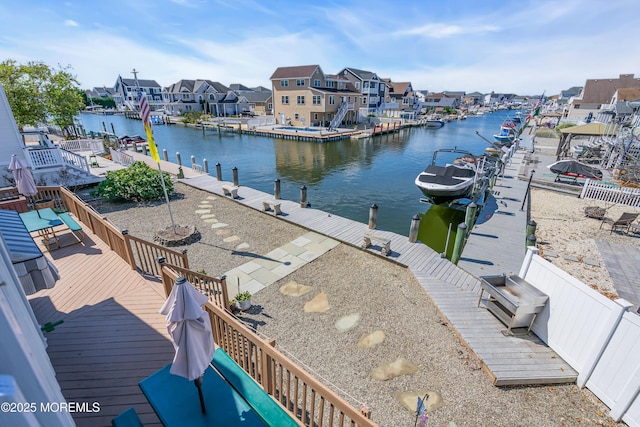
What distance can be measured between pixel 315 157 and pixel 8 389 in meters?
34.5

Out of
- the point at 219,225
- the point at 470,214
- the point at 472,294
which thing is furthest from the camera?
the point at 470,214

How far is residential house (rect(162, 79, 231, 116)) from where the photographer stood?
7719 cm

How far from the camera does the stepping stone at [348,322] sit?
7418 millimetres

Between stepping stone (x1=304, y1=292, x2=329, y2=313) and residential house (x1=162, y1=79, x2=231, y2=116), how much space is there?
7880cm

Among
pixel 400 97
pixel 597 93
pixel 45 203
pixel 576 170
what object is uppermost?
pixel 597 93

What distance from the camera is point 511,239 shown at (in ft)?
42.1

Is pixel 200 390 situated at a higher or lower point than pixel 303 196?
higher

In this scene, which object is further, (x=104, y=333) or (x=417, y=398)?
(x=104, y=333)

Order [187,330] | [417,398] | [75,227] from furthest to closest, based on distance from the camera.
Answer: [75,227], [417,398], [187,330]

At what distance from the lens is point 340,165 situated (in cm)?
3219

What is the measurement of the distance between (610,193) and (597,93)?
6539cm

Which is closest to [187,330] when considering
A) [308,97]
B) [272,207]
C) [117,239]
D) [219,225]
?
[117,239]

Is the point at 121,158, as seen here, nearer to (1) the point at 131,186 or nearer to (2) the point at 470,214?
(1) the point at 131,186

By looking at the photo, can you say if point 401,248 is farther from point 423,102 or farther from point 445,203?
point 423,102
